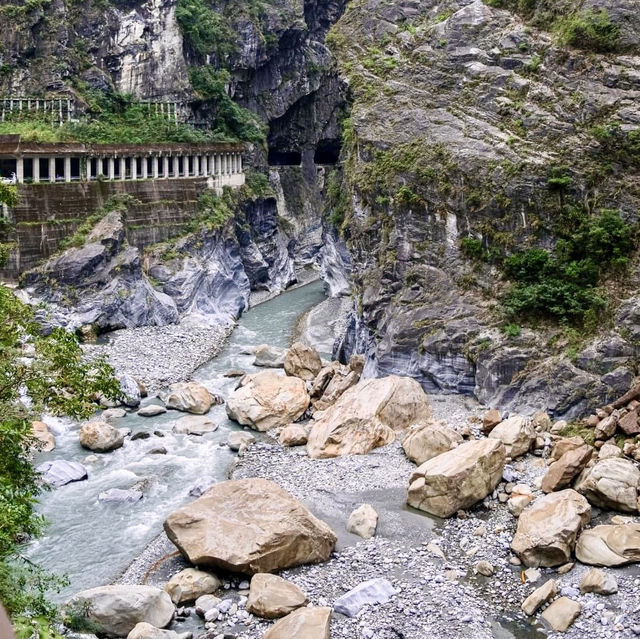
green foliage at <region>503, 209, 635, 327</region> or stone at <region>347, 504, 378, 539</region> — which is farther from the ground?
green foliage at <region>503, 209, 635, 327</region>

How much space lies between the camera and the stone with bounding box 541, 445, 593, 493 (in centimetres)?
2350

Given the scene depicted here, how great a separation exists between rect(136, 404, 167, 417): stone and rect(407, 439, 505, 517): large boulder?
574 inches

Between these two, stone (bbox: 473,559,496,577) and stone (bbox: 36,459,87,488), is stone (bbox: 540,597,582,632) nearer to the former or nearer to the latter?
stone (bbox: 473,559,496,577)

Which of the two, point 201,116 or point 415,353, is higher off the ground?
point 201,116

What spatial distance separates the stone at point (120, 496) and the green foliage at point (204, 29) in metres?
46.0

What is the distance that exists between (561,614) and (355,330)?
2341 cm

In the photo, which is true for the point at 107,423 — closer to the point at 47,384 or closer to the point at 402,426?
the point at 402,426

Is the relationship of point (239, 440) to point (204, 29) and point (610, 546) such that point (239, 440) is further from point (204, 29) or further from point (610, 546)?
point (204, 29)

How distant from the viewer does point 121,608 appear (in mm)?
18391

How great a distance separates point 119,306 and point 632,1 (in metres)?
32.7


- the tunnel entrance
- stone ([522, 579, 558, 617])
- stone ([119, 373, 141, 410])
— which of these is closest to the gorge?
stone ([522, 579, 558, 617])

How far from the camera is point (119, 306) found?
47.5 metres

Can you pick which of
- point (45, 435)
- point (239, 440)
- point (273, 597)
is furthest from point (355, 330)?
point (273, 597)

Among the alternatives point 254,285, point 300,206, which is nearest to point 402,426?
point 254,285
